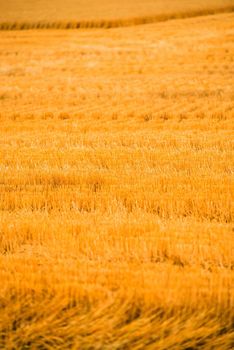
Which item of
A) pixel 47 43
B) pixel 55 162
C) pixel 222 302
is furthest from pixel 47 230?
pixel 47 43

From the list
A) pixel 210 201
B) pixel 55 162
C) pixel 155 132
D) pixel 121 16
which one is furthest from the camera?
pixel 121 16

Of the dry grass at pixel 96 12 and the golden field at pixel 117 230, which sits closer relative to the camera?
the golden field at pixel 117 230

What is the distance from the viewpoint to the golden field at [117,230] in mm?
3684

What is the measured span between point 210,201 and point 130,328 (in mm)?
2583

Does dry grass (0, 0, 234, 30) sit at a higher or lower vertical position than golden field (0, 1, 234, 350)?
lower

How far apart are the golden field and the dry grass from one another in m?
48.7

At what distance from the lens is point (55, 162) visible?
8.53 m

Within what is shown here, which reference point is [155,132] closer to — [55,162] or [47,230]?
[55,162]

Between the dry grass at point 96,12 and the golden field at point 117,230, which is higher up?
the golden field at point 117,230

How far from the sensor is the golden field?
12.1 feet

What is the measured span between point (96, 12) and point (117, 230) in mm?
65361

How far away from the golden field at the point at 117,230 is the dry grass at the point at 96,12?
48.7 metres

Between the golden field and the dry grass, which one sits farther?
the dry grass

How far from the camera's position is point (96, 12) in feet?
221
